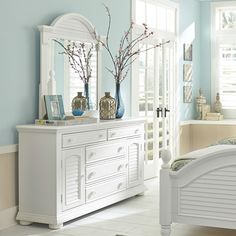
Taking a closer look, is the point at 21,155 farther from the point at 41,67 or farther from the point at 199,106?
the point at 199,106

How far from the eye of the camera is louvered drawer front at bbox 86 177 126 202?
16.2ft

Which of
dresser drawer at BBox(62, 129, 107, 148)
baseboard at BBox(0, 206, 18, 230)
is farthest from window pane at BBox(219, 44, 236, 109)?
baseboard at BBox(0, 206, 18, 230)

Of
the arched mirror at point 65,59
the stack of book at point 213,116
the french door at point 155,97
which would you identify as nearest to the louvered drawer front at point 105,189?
the arched mirror at point 65,59

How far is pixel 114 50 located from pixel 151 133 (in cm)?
138

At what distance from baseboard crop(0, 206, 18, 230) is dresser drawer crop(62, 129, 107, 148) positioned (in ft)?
2.36

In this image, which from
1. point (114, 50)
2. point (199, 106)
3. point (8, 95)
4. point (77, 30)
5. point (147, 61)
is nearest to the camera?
point (8, 95)

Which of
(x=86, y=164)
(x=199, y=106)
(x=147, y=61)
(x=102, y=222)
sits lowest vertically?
(x=102, y=222)

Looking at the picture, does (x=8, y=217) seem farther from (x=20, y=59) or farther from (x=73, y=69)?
(x=73, y=69)

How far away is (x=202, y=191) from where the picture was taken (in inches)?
157

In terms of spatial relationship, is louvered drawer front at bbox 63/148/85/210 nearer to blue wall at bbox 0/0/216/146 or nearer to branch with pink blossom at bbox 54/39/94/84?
blue wall at bbox 0/0/216/146

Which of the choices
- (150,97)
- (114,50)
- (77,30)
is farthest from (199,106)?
(77,30)

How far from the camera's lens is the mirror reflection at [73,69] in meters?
5.16

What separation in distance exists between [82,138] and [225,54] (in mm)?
4217

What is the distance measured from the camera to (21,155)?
4641 mm
